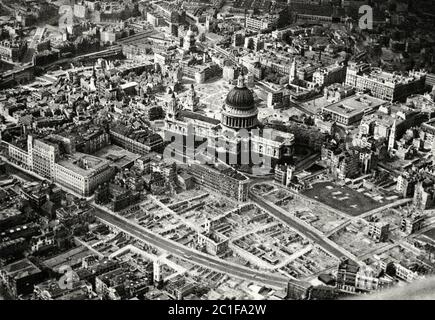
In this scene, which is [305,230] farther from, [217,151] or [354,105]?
[354,105]

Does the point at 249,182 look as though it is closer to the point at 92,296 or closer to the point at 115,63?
the point at 92,296

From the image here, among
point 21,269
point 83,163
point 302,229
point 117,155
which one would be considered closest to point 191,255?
point 302,229

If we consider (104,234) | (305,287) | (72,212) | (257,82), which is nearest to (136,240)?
(104,234)

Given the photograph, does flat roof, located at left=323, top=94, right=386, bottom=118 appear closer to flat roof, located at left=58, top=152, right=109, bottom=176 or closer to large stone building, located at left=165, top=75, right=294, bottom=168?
large stone building, located at left=165, top=75, right=294, bottom=168

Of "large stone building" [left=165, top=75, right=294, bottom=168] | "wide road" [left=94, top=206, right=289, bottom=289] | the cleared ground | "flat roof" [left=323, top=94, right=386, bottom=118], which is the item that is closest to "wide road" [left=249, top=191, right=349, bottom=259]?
the cleared ground

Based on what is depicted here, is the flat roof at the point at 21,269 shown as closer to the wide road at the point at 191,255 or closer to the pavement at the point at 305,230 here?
the wide road at the point at 191,255

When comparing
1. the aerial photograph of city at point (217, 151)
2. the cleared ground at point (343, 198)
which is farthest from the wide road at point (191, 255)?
the cleared ground at point (343, 198)

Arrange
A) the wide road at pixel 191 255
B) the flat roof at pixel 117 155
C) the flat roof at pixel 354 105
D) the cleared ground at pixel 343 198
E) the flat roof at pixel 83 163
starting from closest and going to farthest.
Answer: the wide road at pixel 191 255 < the cleared ground at pixel 343 198 < the flat roof at pixel 83 163 < the flat roof at pixel 117 155 < the flat roof at pixel 354 105
